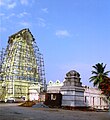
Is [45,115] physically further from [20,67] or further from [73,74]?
[20,67]

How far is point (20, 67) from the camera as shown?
71.4 m

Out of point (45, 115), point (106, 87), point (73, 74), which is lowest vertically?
point (45, 115)

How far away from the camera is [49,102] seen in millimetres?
32500

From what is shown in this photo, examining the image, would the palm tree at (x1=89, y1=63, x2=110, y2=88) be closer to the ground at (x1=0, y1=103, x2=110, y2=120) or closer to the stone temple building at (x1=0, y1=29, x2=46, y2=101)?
the stone temple building at (x1=0, y1=29, x2=46, y2=101)

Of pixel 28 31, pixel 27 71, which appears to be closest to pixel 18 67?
pixel 27 71

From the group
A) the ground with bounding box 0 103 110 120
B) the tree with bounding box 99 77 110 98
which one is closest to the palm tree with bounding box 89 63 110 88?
the tree with bounding box 99 77 110 98

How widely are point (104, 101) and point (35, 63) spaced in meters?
37.8

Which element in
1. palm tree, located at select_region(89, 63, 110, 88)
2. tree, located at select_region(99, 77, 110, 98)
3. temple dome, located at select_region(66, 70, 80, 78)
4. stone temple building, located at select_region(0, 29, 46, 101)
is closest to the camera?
temple dome, located at select_region(66, 70, 80, 78)

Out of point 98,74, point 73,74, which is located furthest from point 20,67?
point 73,74

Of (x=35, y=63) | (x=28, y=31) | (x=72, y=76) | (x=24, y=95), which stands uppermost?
(x=28, y=31)

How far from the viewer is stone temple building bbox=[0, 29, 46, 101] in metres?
69.3

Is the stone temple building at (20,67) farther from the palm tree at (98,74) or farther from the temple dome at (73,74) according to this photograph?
the temple dome at (73,74)

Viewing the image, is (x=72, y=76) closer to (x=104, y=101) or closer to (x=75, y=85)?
(x=75, y=85)

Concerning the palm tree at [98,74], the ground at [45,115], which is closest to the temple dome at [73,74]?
the ground at [45,115]
